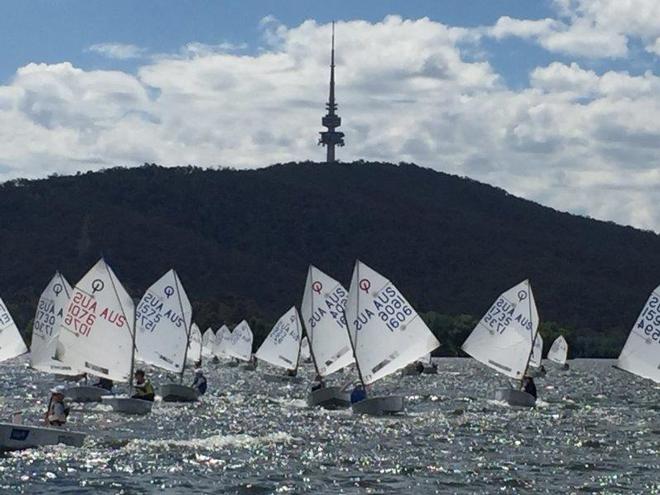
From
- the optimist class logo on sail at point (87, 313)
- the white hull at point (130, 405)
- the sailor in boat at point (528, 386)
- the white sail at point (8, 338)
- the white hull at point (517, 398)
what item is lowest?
the white hull at point (130, 405)

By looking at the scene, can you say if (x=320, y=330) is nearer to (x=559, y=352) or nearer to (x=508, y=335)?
(x=508, y=335)

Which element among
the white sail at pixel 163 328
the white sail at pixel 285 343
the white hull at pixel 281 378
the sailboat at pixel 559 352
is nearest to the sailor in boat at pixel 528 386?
the white sail at pixel 163 328

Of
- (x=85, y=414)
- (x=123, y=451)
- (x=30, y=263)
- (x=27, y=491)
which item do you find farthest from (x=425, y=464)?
(x=30, y=263)

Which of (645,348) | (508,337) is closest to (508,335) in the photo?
(508,337)

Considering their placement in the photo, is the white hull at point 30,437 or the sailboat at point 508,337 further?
the sailboat at point 508,337

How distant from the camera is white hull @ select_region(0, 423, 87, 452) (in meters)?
32.0

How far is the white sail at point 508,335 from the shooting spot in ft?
178

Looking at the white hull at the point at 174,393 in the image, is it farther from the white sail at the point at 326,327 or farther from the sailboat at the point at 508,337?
the sailboat at the point at 508,337

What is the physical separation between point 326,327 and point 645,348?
43.1ft

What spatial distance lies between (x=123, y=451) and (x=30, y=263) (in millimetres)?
153092

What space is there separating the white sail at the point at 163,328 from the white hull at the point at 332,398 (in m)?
7.31

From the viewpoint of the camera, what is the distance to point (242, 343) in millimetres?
101500

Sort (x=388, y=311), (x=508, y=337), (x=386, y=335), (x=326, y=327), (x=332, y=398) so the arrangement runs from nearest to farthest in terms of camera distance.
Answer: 1. (x=386, y=335)
2. (x=388, y=311)
3. (x=332, y=398)
4. (x=326, y=327)
5. (x=508, y=337)

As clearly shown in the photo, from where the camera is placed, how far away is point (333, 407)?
48875 millimetres
